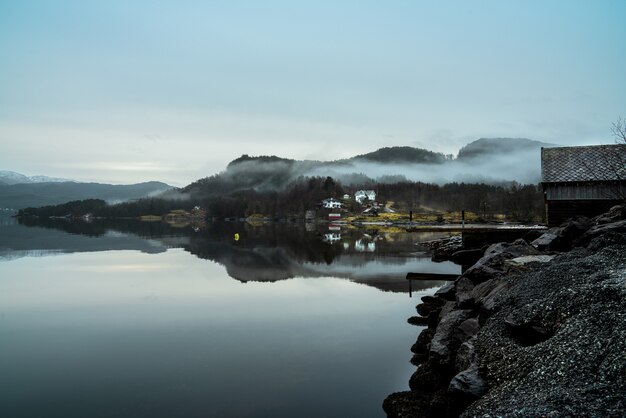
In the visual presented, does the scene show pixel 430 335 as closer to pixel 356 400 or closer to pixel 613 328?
pixel 356 400

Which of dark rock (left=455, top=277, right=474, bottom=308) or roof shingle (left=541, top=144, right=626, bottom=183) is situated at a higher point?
roof shingle (left=541, top=144, right=626, bottom=183)

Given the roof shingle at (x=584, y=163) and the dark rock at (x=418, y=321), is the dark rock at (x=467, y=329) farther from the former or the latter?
the roof shingle at (x=584, y=163)

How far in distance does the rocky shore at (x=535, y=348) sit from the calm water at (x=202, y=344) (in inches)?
63.3

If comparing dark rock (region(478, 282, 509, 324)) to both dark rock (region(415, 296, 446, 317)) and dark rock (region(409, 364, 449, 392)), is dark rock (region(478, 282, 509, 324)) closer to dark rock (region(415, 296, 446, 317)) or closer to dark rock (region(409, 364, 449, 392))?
dark rock (region(409, 364, 449, 392))

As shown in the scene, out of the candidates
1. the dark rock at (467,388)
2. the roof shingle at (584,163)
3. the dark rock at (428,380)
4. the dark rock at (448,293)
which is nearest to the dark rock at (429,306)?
the dark rock at (448,293)

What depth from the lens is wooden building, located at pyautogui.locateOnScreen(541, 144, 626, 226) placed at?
31203 mm

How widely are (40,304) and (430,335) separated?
63.1 feet

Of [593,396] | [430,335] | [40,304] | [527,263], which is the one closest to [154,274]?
[40,304]

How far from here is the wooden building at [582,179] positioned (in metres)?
31.2

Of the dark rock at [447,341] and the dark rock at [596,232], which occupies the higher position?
the dark rock at [596,232]

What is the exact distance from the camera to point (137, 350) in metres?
14.7

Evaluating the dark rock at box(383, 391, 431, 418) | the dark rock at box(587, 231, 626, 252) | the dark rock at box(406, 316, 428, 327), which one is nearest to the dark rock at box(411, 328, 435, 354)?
the dark rock at box(406, 316, 428, 327)

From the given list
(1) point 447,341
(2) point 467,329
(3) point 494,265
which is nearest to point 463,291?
(3) point 494,265

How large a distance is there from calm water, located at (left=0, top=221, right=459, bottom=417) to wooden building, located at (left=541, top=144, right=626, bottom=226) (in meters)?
13.9
